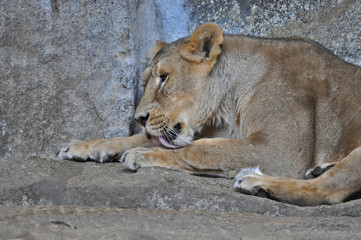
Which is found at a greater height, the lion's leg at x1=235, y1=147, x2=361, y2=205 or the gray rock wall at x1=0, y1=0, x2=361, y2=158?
the gray rock wall at x1=0, y1=0, x2=361, y2=158

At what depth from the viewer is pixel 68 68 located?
4.83 metres

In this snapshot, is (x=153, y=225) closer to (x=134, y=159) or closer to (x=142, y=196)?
(x=142, y=196)

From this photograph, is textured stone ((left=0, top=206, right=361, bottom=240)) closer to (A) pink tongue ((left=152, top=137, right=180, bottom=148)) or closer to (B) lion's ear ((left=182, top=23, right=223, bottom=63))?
(A) pink tongue ((left=152, top=137, right=180, bottom=148))

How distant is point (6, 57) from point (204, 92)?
1635mm

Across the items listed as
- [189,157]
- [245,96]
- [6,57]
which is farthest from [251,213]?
[6,57]

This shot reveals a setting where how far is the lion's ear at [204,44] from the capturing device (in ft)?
13.7

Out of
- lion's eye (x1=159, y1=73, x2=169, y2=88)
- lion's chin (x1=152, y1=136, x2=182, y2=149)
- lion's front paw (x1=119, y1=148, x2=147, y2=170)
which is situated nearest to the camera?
lion's front paw (x1=119, y1=148, x2=147, y2=170)

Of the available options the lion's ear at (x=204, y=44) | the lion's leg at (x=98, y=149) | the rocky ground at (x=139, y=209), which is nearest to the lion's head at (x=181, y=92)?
the lion's ear at (x=204, y=44)

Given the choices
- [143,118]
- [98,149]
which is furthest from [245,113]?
[98,149]

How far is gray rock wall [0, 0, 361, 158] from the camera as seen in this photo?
4.75m

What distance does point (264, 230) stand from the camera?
254cm

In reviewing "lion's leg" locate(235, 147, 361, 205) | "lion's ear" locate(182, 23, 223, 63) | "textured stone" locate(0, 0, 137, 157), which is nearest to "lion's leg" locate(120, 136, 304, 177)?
"lion's leg" locate(235, 147, 361, 205)

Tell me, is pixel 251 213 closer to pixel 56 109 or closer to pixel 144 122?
pixel 144 122

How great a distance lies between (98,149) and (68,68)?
0.87 metres
